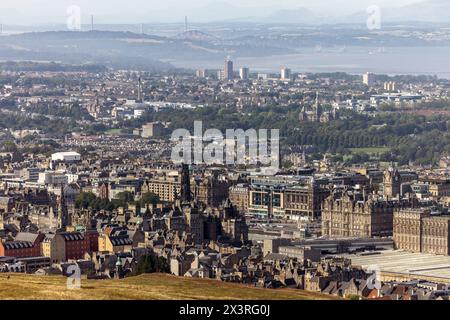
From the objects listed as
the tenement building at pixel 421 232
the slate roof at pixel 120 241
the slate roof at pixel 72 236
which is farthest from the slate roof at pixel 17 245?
the tenement building at pixel 421 232

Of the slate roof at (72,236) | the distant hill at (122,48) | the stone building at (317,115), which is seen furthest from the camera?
the distant hill at (122,48)

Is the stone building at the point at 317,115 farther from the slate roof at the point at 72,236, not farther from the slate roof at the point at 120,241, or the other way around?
the slate roof at the point at 72,236

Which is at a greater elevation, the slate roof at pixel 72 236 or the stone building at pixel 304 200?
the slate roof at pixel 72 236

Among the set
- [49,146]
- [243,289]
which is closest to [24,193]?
[49,146]

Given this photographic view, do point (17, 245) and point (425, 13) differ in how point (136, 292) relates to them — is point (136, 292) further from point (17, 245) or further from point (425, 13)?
point (425, 13)

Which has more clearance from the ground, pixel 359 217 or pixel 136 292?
pixel 136 292

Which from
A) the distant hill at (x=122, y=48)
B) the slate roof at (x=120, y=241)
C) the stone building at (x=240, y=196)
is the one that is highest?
the slate roof at (x=120, y=241)

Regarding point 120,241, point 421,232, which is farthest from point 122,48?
point 120,241

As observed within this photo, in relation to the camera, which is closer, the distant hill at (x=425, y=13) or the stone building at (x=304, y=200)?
the stone building at (x=304, y=200)
